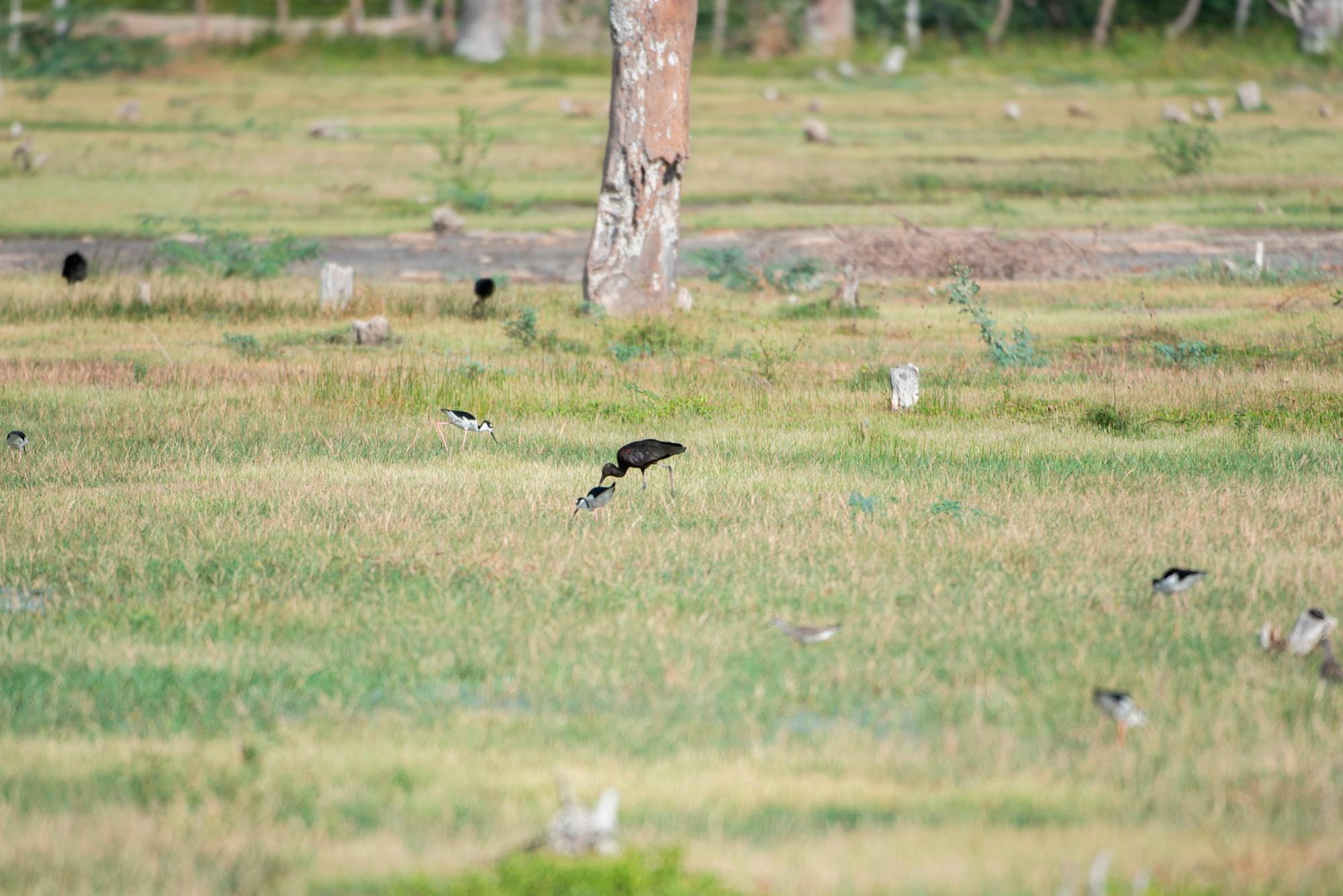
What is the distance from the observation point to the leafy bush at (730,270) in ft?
65.0

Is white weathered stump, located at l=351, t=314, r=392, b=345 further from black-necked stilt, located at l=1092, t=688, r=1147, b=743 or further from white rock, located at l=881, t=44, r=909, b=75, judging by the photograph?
white rock, located at l=881, t=44, r=909, b=75

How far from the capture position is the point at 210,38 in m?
52.7

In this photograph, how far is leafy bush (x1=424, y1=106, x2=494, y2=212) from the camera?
2734cm

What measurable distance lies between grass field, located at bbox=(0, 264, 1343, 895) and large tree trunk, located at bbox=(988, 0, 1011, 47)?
39.4m

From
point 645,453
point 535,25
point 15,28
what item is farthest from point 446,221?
point 535,25

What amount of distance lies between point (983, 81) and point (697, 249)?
80.6 ft

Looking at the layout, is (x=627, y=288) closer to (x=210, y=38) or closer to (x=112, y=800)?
(x=112, y=800)

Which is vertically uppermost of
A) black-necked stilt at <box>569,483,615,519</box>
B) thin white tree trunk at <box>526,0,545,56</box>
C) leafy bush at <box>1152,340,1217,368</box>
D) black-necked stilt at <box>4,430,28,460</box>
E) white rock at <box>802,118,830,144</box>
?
black-necked stilt at <box>569,483,615,519</box>

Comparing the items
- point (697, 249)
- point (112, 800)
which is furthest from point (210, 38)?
point (112, 800)

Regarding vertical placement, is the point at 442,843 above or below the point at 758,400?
above

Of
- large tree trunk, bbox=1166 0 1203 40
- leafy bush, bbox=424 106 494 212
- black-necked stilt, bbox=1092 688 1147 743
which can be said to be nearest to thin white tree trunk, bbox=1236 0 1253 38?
large tree trunk, bbox=1166 0 1203 40

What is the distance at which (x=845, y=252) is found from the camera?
2231 cm

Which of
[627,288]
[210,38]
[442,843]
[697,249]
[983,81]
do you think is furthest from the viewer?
[210,38]

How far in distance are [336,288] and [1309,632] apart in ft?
40.3
